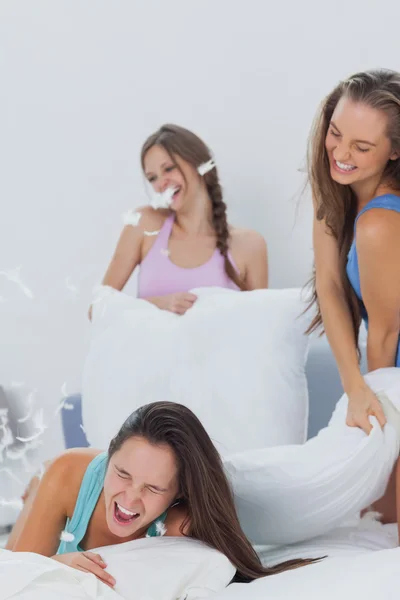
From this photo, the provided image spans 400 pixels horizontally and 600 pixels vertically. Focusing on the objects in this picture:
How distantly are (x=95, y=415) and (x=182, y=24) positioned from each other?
3.80ft

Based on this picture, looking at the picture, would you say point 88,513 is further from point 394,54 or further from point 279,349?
point 394,54

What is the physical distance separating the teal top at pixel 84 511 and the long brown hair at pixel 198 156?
90 cm

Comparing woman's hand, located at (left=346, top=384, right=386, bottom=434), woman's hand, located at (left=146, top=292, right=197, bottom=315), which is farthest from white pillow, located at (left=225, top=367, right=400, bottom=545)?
woman's hand, located at (left=146, top=292, right=197, bottom=315)

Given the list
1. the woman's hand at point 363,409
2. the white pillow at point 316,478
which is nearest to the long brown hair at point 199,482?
the white pillow at point 316,478

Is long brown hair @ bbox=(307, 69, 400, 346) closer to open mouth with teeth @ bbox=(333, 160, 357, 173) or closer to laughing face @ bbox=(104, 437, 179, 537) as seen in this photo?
open mouth with teeth @ bbox=(333, 160, 357, 173)

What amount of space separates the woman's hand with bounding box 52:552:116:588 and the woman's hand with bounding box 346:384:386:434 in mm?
507

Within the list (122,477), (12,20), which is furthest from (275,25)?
(122,477)

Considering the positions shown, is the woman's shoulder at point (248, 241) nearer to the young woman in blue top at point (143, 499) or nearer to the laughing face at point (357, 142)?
the laughing face at point (357, 142)

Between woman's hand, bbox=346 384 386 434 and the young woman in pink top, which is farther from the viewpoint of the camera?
the young woman in pink top

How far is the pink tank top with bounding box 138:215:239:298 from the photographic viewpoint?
2.27m

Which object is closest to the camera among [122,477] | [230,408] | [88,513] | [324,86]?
[122,477]

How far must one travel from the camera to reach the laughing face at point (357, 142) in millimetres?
1489

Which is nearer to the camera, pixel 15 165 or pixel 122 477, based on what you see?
pixel 122 477

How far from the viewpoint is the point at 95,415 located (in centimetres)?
197
